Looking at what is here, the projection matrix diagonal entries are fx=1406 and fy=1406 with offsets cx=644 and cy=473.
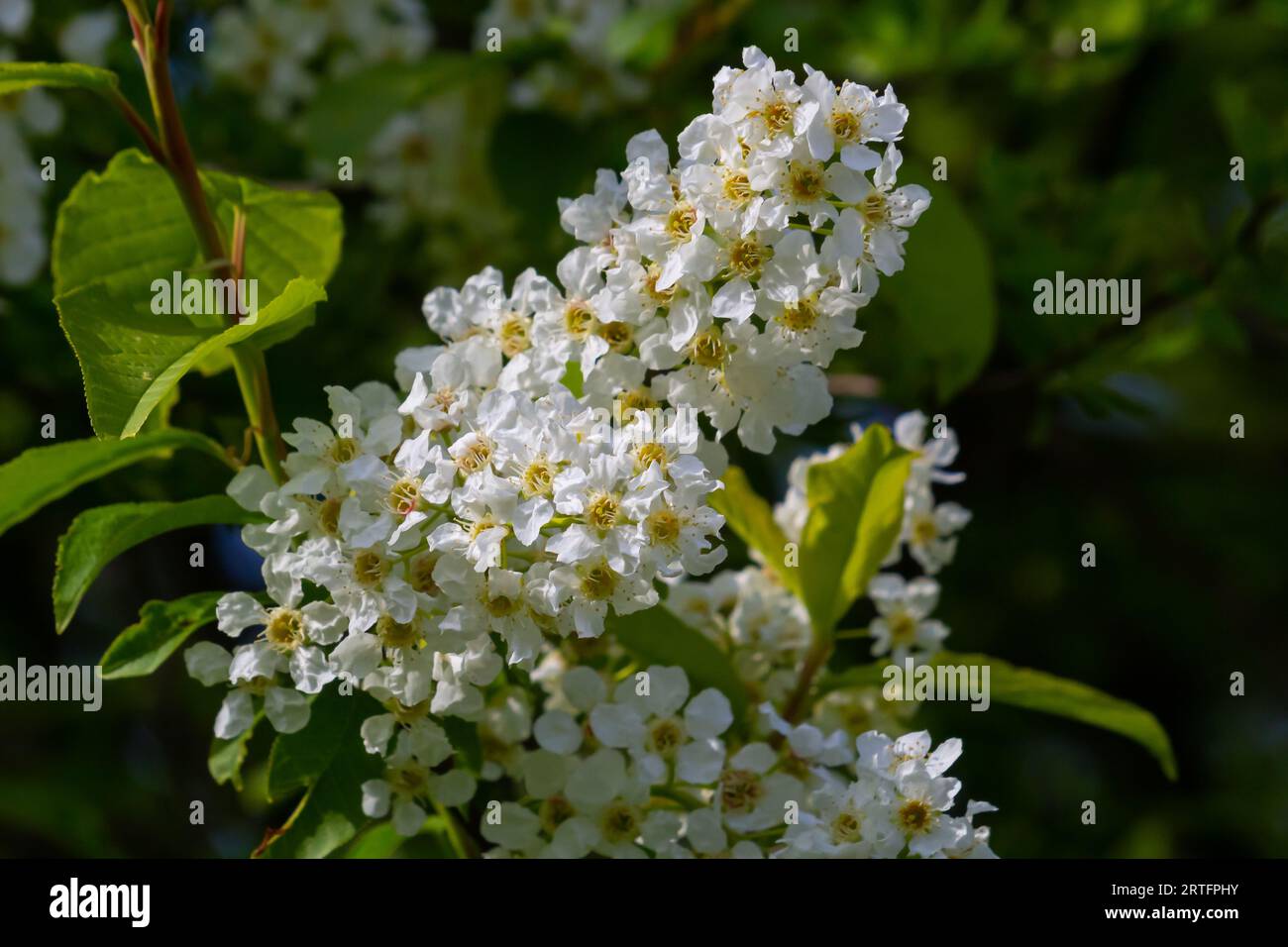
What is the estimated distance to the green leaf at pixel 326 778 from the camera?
4.35 feet

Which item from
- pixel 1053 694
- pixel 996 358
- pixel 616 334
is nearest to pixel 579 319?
pixel 616 334

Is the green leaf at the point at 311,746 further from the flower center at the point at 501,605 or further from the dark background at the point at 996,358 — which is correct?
the dark background at the point at 996,358

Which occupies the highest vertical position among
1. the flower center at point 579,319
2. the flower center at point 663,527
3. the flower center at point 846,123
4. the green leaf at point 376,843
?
the flower center at point 846,123

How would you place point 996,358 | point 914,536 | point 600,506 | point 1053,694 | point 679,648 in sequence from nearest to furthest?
point 600,506
point 679,648
point 1053,694
point 914,536
point 996,358

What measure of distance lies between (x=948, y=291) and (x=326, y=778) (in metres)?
1.21

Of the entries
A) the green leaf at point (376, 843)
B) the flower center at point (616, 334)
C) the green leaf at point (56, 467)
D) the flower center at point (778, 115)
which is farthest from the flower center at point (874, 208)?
the green leaf at point (376, 843)

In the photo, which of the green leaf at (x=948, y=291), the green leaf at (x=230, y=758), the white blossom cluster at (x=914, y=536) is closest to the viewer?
the green leaf at (x=230, y=758)

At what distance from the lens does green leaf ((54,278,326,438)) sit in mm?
1176

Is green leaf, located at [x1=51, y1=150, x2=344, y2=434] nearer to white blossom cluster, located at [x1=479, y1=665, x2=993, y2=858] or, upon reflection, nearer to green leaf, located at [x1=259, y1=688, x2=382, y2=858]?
green leaf, located at [x1=259, y1=688, x2=382, y2=858]

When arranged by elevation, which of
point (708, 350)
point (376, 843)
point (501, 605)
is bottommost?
point (376, 843)

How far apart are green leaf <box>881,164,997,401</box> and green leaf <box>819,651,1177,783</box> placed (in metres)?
0.57

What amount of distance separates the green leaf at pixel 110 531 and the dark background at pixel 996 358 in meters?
0.44

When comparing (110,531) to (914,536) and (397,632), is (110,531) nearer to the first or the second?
(397,632)

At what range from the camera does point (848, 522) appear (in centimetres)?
160
